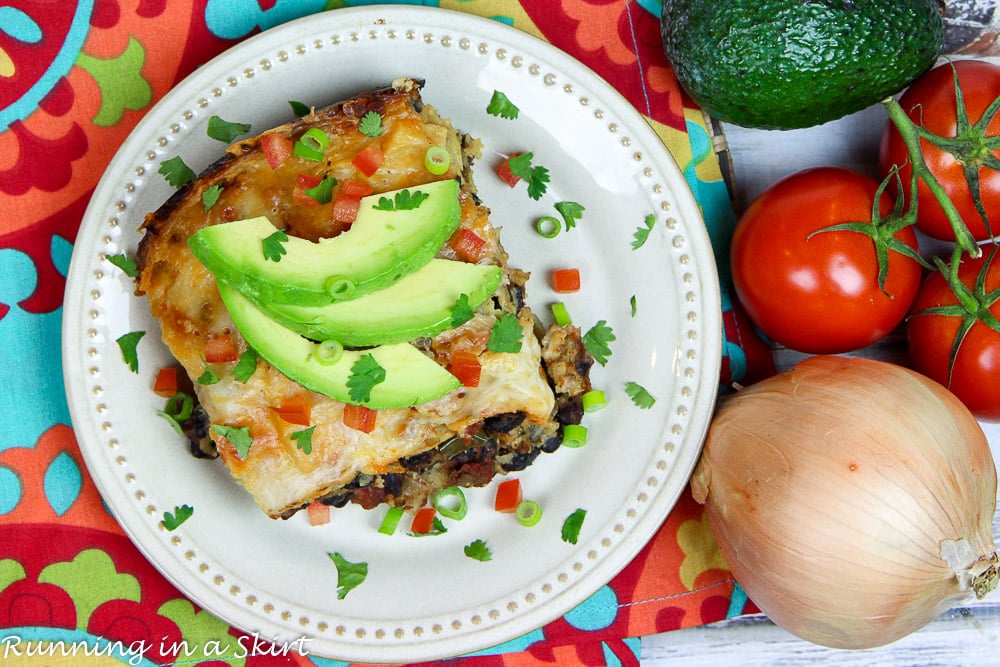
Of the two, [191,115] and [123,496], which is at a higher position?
[191,115]

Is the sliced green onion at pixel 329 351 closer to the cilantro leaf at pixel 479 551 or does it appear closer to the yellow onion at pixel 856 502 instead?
the cilantro leaf at pixel 479 551

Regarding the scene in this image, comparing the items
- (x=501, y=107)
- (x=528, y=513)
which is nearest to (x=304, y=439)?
(x=528, y=513)

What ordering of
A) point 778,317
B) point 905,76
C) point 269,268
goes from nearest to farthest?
1. point 269,268
2. point 905,76
3. point 778,317

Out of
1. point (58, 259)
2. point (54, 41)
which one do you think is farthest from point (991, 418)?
point (54, 41)

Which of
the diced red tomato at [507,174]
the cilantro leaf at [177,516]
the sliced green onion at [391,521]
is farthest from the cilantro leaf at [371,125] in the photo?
the cilantro leaf at [177,516]

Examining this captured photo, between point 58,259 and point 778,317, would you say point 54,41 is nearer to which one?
point 58,259

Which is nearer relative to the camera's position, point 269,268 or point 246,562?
point 269,268

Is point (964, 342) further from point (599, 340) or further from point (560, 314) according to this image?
point (560, 314)
